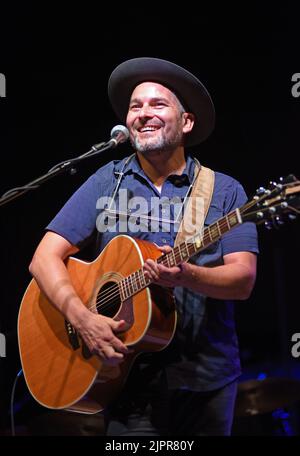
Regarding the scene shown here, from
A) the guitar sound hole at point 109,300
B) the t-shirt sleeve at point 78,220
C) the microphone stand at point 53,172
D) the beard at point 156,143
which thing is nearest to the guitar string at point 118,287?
the guitar sound hole at point 109,300

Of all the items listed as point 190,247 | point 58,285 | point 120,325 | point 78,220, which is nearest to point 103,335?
point 120,325

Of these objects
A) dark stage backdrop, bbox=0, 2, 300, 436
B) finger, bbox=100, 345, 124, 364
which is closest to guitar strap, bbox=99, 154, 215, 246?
finger, bbox=100, 345, 124, 364

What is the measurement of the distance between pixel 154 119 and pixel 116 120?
2.15 meters

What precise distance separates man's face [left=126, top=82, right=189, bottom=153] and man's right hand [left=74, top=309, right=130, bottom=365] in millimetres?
982

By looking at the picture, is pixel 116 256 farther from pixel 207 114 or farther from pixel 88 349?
pixel 207 114

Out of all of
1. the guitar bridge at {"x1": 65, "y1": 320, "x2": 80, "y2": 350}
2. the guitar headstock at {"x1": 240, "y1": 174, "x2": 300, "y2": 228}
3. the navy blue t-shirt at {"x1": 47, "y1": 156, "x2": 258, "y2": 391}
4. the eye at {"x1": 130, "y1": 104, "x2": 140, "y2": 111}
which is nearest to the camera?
the guitar headstock at {"x1": 240, "y1": 174, "x2": 300, "y2": 228}

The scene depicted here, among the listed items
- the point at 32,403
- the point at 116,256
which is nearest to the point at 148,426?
the point at 116,256

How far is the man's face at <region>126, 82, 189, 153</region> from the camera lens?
3350 mm

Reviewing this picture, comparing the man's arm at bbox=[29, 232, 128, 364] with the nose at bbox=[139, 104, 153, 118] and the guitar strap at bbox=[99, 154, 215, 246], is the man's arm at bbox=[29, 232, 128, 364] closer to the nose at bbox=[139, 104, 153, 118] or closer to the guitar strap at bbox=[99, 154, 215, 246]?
the guitar strap at bbox=[99, 154, 215, 246]

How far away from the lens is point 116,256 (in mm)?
3082

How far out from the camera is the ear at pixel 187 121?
3547mm

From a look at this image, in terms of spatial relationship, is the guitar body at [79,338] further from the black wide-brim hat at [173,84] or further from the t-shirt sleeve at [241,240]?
the black wide-brim hat at [173,84]

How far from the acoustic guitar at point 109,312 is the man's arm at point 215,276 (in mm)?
123

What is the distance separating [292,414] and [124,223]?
2.96 metres
